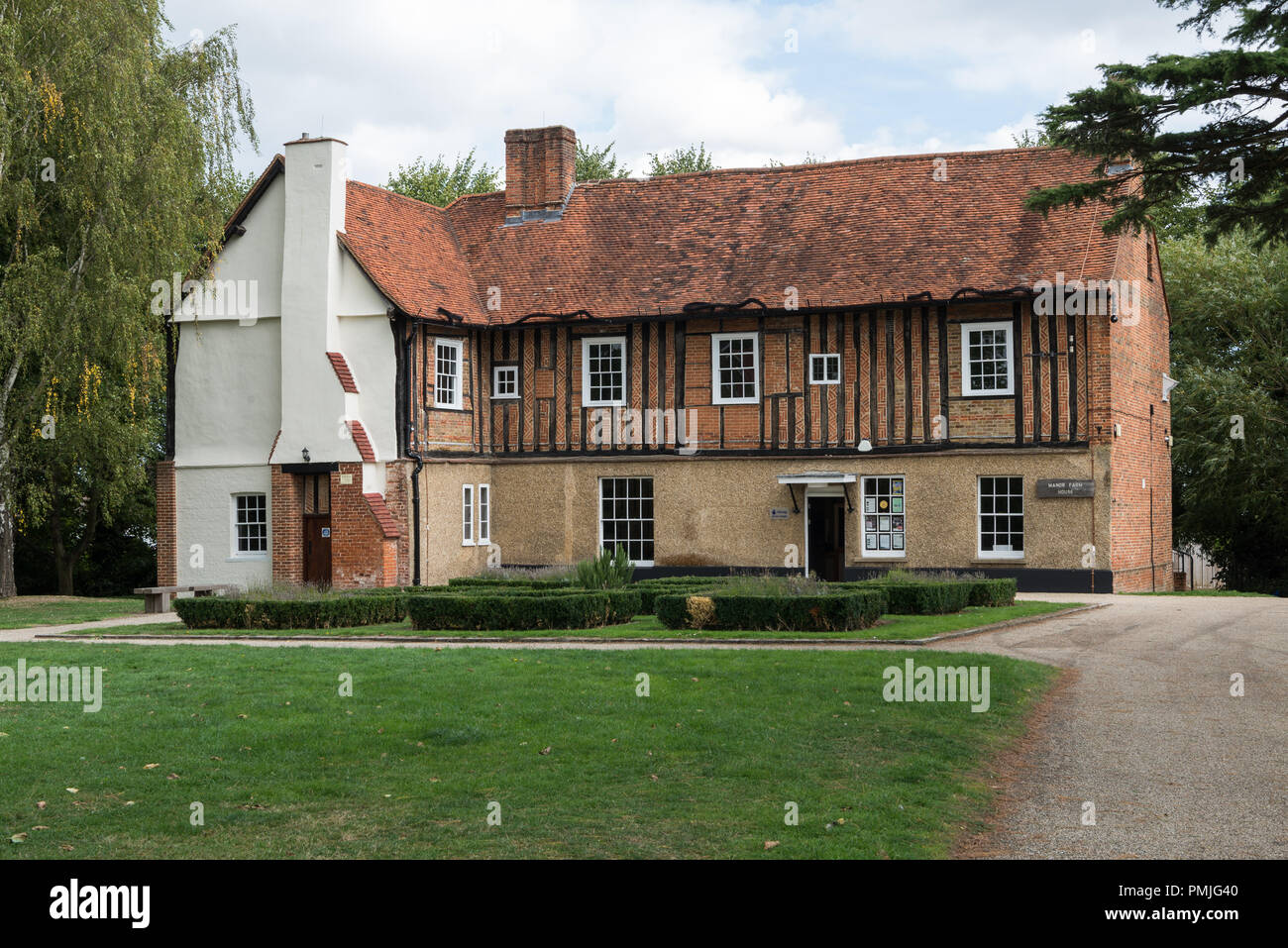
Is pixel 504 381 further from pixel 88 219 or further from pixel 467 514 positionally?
pixel 88 219

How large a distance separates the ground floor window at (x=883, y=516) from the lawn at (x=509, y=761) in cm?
1463

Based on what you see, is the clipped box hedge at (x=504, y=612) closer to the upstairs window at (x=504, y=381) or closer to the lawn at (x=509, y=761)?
the lawn at (x=509, y=761)

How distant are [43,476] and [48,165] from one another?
8.63 meters

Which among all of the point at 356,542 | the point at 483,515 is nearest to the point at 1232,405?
the point at 483,515

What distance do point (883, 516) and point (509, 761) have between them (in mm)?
20742

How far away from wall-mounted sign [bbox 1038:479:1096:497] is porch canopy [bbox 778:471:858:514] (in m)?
4.15

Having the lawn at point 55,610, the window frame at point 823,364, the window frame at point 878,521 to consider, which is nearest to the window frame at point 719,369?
the window frame at point 823,364

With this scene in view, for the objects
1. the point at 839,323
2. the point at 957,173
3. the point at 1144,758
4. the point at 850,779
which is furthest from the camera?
the point at 957,173

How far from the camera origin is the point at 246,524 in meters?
31.0

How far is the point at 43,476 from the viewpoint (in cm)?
3334

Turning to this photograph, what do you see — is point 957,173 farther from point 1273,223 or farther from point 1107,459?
point 1273,223

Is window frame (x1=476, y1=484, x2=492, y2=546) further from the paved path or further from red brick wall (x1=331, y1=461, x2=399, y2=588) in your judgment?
the paved path

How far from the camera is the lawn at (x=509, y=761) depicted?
8.34 meters

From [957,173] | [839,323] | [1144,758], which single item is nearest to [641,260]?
[839,323]
